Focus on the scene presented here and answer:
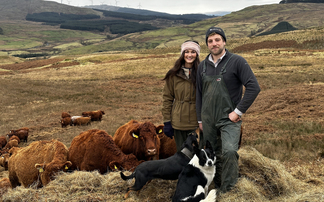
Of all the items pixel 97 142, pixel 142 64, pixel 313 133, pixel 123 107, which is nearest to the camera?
pixel 97 142

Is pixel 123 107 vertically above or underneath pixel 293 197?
underneath

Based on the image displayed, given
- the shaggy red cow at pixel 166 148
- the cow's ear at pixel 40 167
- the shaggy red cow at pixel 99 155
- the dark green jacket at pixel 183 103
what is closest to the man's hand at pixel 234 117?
the dark green jacket at pixel 183 103

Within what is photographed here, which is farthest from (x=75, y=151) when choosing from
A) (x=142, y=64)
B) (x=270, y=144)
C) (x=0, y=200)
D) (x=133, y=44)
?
(x=133, y=44)

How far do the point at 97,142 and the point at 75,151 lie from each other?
33.9 inches

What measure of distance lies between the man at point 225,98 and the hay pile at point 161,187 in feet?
1.57

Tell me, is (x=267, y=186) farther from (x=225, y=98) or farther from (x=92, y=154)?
(x=92, y=154)


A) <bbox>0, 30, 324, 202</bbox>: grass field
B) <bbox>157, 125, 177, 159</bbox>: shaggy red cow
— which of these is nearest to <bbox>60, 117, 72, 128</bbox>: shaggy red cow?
<bbox>0, 30, 324, 202</bbox>: grass field

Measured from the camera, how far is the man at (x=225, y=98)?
4059 millimetres

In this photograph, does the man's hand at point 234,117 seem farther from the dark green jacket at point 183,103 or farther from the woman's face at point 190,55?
the woman's face at point 190,55

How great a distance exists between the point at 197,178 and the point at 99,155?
325cm

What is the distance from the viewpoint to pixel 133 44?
164 metres

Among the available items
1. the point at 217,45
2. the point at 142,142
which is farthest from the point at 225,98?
the point at 142,142

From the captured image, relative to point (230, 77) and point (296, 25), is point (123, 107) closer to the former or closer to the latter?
point (230, 77)

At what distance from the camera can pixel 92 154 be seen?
21.3ft
